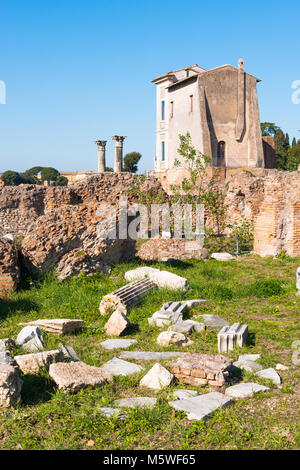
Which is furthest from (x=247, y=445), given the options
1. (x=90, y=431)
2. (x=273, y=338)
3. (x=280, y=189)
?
(x=280, y=189)

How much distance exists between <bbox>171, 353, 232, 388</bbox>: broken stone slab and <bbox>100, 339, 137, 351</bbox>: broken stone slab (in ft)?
3.20

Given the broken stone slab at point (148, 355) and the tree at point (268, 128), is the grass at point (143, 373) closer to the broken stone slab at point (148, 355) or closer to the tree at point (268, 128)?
Answer: the broken stone slab at point (148, 355)

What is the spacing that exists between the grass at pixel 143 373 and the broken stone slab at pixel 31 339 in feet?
0.53

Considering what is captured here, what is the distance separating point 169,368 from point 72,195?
963 centimetres

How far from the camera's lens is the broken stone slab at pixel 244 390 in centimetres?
388

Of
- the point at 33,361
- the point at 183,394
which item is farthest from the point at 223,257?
the point at 33,361

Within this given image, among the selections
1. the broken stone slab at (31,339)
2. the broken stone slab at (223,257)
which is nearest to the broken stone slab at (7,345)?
the broken stone slab at (31,339)

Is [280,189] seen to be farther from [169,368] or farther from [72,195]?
[169,368]

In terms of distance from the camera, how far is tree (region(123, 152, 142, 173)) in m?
56.1

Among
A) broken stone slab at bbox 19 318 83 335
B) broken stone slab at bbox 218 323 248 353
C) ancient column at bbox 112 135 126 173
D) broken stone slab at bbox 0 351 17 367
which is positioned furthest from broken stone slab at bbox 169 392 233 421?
ancient column at bbox 112 135 126 173

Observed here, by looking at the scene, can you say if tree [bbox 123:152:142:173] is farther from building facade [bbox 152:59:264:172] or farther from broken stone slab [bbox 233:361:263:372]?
broken stone slab [bbox 233:361:263:372]

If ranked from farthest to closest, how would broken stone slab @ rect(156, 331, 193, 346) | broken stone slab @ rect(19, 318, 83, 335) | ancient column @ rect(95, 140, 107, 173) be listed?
1. ancient column @ rect(95, 140, 107, 173)
2. broken stone slab @ rect(19, 318, 83, 335)
3. broken stone slab @ rect(156, 331, 193, 346)

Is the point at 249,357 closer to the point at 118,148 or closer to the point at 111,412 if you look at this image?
the point at 111,412
